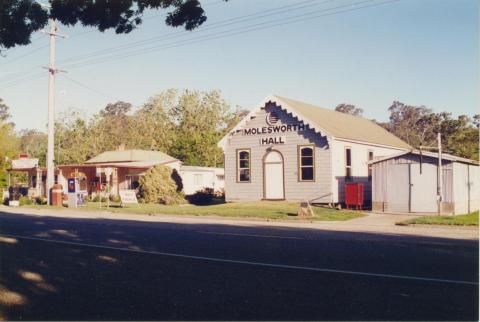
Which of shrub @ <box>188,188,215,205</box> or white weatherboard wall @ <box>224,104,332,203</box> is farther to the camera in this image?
shrub @ <box>188,188,215,205</box>

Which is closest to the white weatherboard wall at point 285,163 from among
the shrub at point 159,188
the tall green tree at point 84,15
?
the shrub at point 159,188

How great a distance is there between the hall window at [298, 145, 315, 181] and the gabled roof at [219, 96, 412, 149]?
1.31m

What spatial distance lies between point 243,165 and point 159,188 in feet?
21.8

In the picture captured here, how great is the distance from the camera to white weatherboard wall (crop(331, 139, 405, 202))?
27625 mm

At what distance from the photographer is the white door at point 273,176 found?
1141 inches

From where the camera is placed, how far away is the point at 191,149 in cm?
5744

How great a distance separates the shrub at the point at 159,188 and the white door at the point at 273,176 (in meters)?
6.91

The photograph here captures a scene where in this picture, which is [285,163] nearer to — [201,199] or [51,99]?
[201,199]

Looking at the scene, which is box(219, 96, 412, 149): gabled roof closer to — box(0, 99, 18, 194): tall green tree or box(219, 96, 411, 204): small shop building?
box(219, 96, 411, 204): small shop building

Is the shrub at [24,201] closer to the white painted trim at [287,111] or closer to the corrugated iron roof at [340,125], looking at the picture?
the white painted trim at [287,111]

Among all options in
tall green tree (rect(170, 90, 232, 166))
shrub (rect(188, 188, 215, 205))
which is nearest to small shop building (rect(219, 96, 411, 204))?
shrub (rect(188, 188, 215, 205))

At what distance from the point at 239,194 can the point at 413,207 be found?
34.2 feet

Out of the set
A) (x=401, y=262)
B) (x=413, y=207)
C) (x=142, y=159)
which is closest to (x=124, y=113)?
(x=142, y=159)

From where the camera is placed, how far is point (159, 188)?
111 ft
